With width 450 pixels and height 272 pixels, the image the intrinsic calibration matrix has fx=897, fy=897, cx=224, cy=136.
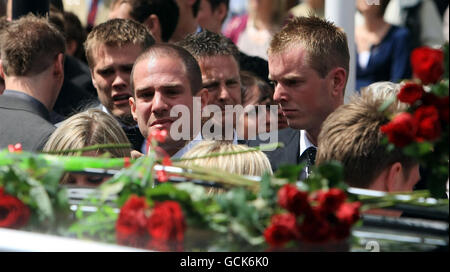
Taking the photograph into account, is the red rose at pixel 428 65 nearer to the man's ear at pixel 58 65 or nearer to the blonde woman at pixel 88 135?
the blonde woman at pixel 88 135

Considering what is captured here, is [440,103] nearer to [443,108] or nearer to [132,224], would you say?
[443,108]

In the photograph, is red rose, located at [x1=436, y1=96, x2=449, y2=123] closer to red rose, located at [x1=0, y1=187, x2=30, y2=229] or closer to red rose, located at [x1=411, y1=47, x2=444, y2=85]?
red rose, located at [x1=411, y1=47, x2=444, y2=85]

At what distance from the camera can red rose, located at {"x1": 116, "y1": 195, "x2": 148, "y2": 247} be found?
87.7 inches

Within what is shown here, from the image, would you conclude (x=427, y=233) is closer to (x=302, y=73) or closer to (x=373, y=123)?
(x=373, y=123)

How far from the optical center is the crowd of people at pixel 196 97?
3.14m

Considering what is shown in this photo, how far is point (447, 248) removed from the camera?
2.19 m

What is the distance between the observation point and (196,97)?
4.20 meters

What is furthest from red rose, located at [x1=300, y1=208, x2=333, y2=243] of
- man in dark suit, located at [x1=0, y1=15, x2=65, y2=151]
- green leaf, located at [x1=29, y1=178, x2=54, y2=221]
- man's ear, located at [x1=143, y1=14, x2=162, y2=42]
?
man's ear, located at [x1=143, y1=14, x2=162, y2=42]

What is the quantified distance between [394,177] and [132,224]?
45.0 inches

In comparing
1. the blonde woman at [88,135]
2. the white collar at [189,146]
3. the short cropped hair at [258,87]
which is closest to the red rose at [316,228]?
the blonde woman at [88,135]

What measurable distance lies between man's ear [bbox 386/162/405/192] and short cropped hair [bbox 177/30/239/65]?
194 centimetres

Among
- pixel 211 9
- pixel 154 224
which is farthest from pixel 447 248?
pixel 211 9

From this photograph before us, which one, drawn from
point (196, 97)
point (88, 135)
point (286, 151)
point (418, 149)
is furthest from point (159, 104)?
point (418, 149)

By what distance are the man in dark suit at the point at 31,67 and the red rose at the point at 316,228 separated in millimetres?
2389
